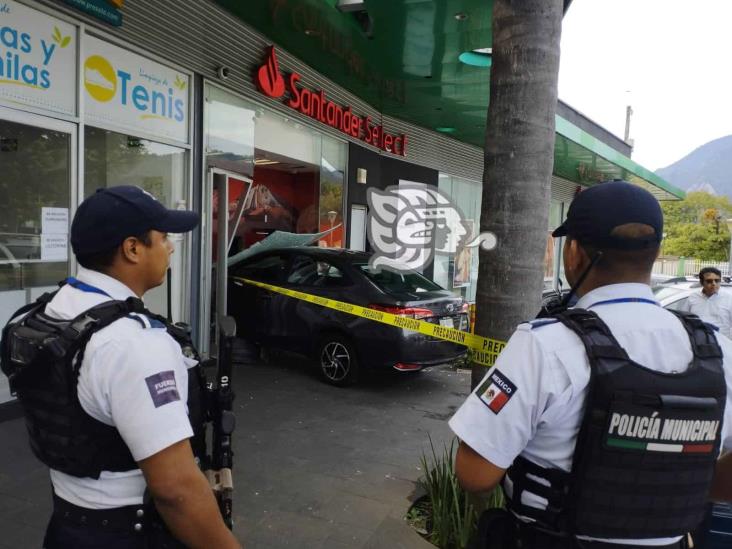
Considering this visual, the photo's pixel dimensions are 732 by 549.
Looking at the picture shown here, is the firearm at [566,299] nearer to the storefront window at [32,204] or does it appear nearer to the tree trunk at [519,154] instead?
the tree trunk at [519,154]

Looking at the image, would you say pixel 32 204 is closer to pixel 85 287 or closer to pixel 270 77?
pixel 270 77

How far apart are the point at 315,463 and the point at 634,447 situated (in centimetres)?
342

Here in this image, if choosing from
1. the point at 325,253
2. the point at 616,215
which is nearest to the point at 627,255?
the point at 616,215

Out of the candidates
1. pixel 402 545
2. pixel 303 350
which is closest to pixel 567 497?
pixel 402 545

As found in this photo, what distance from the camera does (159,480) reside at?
1.41 meters

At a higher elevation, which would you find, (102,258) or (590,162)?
(590,162)

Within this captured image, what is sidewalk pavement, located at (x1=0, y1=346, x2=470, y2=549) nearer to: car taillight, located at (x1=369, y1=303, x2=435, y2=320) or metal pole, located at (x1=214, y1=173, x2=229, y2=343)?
car taillight, located at (x1=369, y1=303, x2=435, y2=320)

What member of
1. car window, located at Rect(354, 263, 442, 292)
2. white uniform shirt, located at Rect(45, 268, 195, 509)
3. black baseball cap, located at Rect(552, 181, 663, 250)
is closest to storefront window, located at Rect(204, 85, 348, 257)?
car window, located at Rect(354, 263, 442, 292)

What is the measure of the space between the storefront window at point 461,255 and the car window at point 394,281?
7.18 m

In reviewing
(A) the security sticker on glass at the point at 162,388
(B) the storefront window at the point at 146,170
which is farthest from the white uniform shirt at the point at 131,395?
(B) the storefront window at the point at 146,170

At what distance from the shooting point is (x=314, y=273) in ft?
23.0

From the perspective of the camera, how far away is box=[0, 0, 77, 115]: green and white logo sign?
4.86m

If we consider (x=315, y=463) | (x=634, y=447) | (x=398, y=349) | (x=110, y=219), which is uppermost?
(x=110, y=219)

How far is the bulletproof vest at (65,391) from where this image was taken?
144cm
